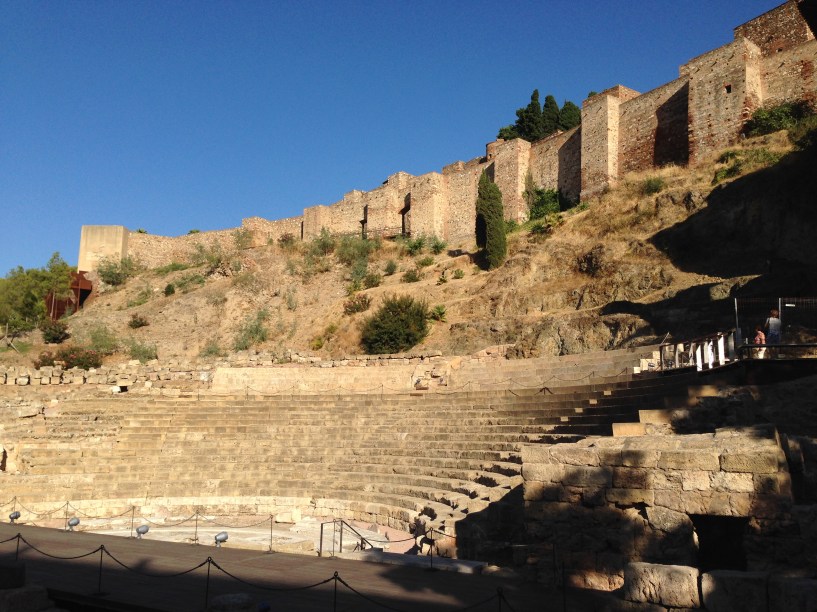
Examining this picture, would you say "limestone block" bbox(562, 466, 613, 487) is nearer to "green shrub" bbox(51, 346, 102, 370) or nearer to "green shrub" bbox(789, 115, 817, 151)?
"green shrub" bbox(789, 115, 817, 151)

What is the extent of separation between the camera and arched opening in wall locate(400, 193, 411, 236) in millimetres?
40281

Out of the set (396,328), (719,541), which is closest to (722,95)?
(396,328)

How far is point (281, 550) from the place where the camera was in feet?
29.5

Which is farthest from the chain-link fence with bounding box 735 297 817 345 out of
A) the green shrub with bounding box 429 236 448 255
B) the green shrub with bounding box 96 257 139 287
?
the green shrub with bounding box 96 257 139 287

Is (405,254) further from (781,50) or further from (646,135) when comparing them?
(781,50)

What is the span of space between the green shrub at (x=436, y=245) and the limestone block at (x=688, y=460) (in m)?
30.0

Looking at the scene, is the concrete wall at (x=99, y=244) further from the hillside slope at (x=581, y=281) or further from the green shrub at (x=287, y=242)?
the green shrub at (x=287, y=242)

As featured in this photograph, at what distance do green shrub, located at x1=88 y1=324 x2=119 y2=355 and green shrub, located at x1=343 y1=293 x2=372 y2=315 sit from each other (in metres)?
10.9

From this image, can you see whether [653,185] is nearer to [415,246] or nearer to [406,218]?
[415,246]

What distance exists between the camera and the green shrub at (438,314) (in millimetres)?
25391

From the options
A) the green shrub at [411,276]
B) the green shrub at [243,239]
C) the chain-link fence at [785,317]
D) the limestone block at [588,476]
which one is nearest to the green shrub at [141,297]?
the green shrub at [243,239]

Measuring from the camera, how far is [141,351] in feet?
97.1

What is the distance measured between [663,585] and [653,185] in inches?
904

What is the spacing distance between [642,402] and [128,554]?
824 centimetres
